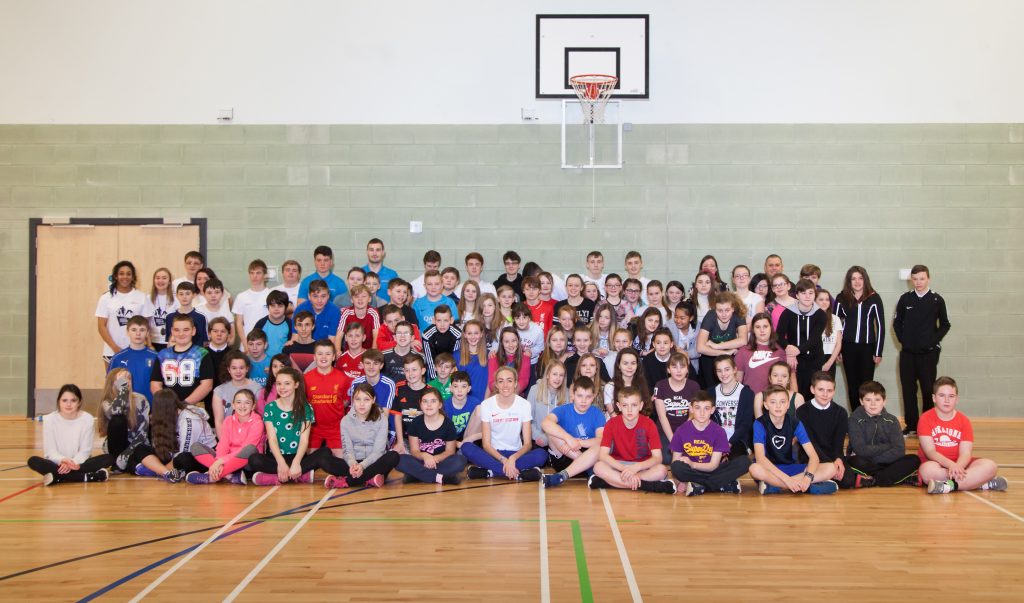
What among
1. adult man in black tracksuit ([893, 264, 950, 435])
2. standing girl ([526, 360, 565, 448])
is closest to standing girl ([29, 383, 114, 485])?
standing girl ([526, 360, 565, 448])

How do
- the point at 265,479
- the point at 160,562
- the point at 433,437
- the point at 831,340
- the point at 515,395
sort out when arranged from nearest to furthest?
the point at 160,562 → the point at 265,479 → the point at 433,437 → the point at 515,395 → the point at 831,340

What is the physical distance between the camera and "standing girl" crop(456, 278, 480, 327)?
8680mm

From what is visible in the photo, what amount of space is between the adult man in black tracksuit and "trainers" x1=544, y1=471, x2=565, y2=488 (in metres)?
4.71

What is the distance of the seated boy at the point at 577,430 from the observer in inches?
278

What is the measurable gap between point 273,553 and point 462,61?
23.3ft

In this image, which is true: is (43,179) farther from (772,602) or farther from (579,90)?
(772,602)

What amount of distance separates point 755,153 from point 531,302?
3707mm

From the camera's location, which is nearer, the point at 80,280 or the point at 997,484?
the point at 997,484

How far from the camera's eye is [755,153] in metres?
10.6

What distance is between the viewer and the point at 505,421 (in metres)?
7.36

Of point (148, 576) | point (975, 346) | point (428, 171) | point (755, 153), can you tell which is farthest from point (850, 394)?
point (148, 576)

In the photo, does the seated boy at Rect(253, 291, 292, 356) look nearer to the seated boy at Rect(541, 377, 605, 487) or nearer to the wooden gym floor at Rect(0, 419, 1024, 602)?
the wooden gym floor at Rect(0, 419, 1024, 602)

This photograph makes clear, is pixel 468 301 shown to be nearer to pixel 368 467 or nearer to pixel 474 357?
pixel 474 357

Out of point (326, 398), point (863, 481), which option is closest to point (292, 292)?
point (326, 398)
